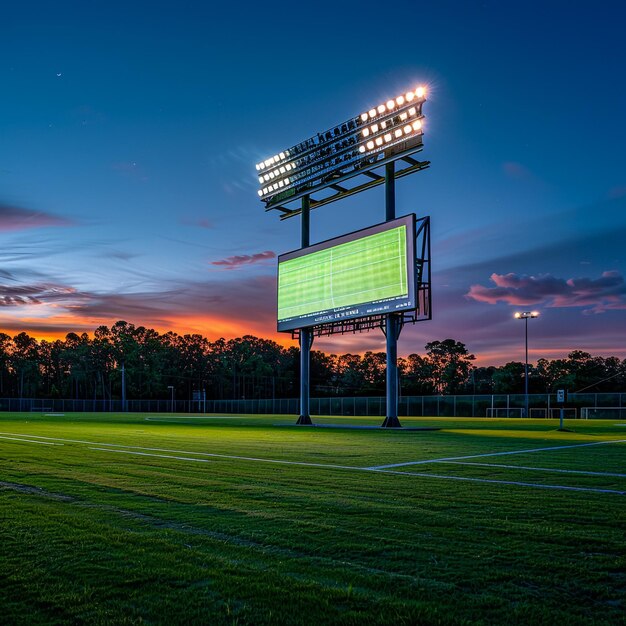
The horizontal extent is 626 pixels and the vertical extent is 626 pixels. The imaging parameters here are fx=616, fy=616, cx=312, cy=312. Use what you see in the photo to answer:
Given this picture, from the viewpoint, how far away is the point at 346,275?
29.1 meters

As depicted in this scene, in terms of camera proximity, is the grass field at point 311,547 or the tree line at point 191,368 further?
the tree line at point 191,368

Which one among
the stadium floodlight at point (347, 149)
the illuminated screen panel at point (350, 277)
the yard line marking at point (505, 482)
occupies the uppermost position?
the stadium floodlight at point (347, 149)

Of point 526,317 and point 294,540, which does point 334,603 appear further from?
point 526,317

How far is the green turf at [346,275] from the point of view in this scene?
2686 centimetres

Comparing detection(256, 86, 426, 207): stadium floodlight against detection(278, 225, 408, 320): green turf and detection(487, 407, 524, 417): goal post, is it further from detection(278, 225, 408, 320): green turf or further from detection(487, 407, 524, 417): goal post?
detection(487, 407, 524, 417): goal post

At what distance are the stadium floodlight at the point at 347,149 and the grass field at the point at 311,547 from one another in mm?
20816

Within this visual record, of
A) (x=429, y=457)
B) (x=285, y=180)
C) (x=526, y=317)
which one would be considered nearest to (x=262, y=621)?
(x=429, y=457)

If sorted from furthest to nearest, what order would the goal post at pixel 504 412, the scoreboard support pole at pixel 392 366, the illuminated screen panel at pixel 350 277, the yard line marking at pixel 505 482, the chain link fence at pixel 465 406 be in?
the goal post at pixel 504 412 → the chain link fence at pixel 465 406 → the scoreboard support pole at pixel 392 366 → the illuminated screen panel at pixel 350 277 → the yard line marking at pixel 505 482

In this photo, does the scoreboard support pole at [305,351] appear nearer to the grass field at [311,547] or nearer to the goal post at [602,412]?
the grass field at [311,547]

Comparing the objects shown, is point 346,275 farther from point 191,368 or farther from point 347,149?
point 191,368

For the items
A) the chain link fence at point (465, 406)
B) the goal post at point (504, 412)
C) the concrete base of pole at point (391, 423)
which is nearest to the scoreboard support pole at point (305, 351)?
the concrete base of pole at point (391, 423)

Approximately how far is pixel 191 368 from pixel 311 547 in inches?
4964

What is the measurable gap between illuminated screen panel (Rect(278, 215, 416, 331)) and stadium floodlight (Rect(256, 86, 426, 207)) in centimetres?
386

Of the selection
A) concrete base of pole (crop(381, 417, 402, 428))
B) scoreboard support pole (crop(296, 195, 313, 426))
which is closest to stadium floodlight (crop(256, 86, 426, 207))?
scoreboard support pole (crop(296, 195, 313, 426))
